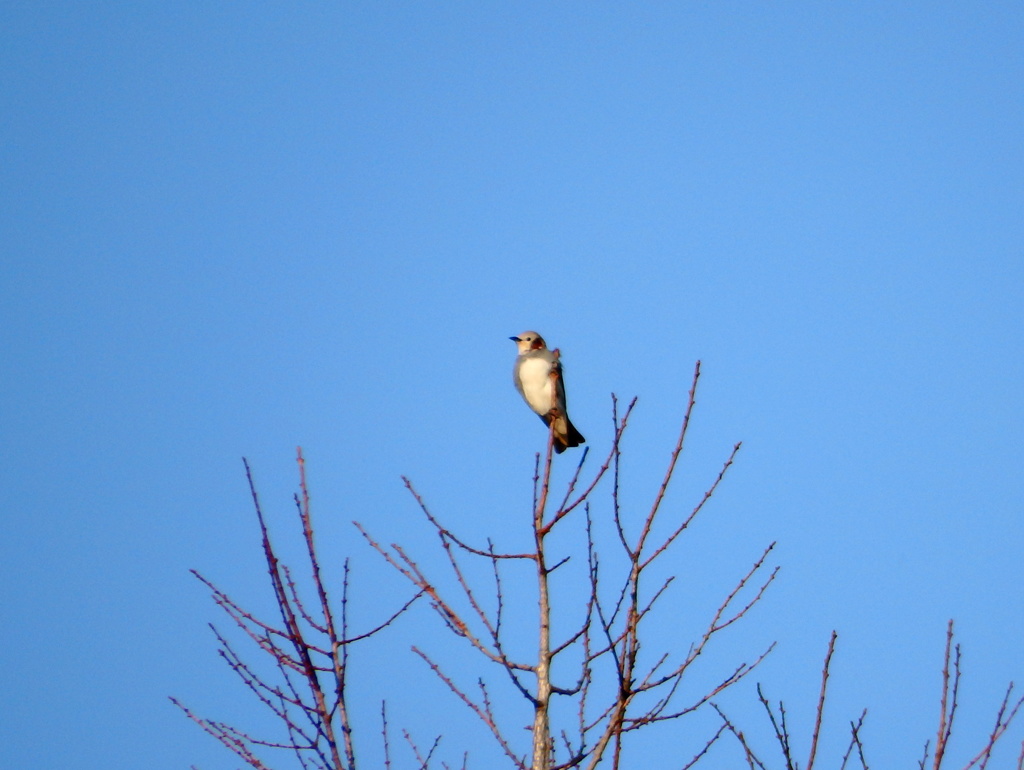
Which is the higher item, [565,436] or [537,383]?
[537,383]

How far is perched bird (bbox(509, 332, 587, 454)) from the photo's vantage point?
325 inches

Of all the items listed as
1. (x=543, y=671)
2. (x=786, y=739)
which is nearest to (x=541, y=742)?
(x=543, y=671)

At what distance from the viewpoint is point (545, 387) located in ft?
27.3

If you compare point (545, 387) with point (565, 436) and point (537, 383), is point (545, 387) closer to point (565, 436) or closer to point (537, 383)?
point (537, 383)

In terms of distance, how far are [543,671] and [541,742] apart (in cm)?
23

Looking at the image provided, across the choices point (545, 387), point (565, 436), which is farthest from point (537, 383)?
point (565, 436)

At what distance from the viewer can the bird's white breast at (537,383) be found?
8297mm

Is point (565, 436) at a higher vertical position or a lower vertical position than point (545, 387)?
lower

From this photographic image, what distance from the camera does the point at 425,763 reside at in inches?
160

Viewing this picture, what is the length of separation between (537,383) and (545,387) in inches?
2.9

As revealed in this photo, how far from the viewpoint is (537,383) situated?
328 inches

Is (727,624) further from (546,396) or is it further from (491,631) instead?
(546,396)

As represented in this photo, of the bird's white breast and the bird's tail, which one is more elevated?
the bird's white breast

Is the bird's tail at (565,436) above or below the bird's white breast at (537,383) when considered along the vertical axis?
below
